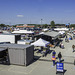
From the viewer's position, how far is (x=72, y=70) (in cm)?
927

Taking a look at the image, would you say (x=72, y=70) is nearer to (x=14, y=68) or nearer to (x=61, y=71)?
(x=61, y=71)

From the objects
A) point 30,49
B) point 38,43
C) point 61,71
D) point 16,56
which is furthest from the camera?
point 38,43

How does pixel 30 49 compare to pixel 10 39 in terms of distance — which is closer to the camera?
pixel 30 49

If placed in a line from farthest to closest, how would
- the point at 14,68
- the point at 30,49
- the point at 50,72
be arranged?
the point at 30,49
the point at 14,68
the point at 50,72

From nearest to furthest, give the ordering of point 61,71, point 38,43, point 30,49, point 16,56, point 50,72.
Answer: point 61,71 < point 50,72 < point 16,56 < point 30,49 < point 38,43

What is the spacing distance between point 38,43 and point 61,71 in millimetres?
6346

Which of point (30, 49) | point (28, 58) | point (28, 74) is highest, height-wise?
point (30, 49)

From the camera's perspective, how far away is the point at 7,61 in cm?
1068

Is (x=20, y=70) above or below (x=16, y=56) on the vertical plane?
below

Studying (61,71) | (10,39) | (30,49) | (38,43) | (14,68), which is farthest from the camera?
(10,39)

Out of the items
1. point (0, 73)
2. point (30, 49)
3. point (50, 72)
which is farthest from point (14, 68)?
point (50, 72)

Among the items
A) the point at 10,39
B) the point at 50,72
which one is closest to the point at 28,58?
the point at 50,72

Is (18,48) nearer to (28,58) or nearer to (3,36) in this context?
(28,58)

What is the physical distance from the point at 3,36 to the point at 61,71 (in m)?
13.6
